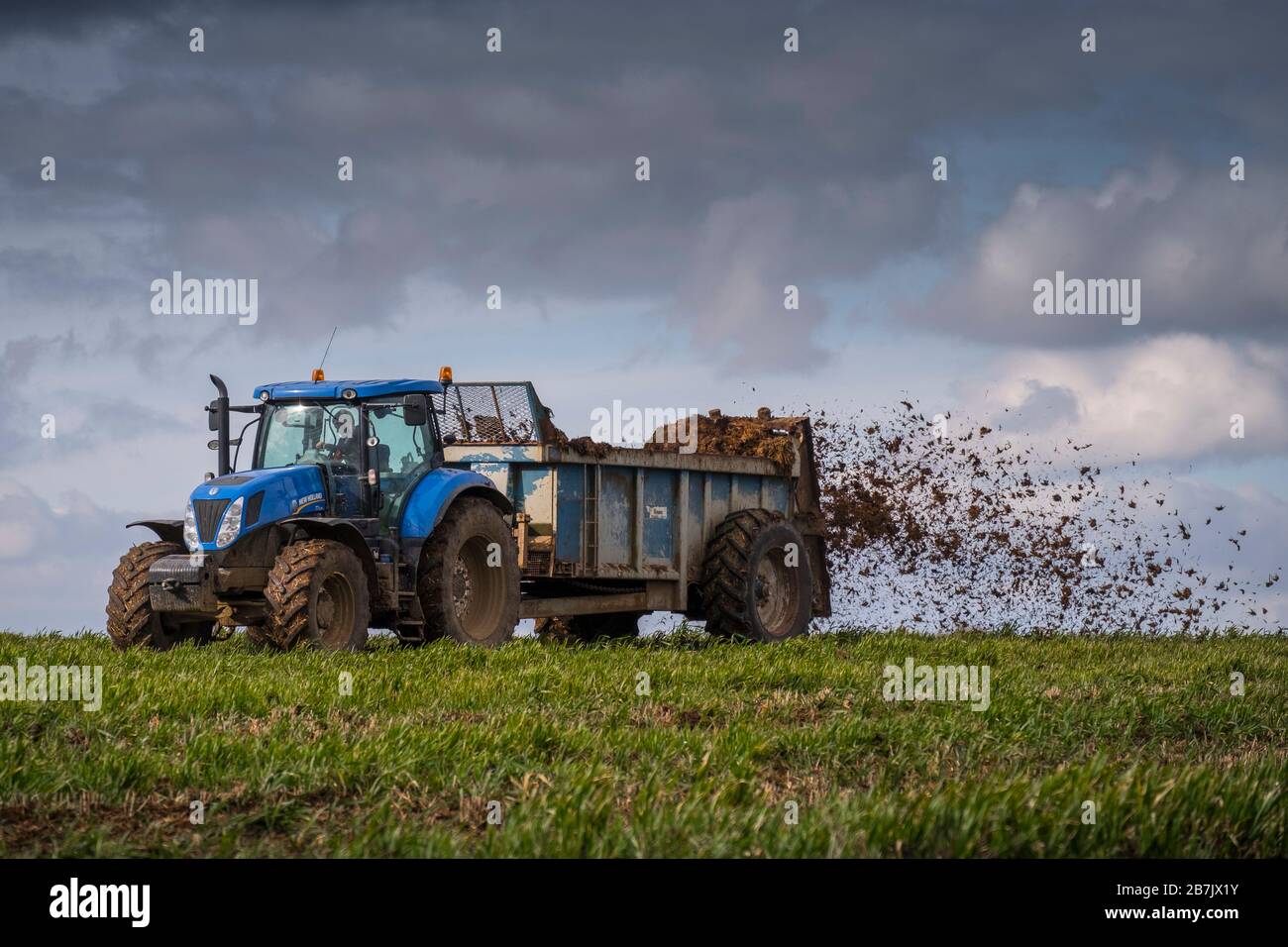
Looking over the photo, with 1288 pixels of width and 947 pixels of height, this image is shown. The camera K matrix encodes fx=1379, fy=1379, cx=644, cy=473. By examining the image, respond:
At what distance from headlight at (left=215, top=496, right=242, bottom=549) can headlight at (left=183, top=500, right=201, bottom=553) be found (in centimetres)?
27

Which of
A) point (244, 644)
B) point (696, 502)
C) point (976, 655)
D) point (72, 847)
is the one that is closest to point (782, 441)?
point (696, 502)

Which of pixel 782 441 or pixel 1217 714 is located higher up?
pixel 782 441

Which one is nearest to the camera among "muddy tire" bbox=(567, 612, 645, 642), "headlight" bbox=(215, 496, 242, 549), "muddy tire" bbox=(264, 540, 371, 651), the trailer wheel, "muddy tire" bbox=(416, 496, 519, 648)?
"muddy tire" bbox=(264, 540, 371, 651)

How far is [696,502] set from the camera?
55.3ft

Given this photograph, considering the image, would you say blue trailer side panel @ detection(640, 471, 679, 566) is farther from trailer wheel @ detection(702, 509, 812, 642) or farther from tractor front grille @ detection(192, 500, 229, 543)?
tractor front grille @ detection(192, 500, 229, 543)

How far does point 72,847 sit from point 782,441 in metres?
13.1

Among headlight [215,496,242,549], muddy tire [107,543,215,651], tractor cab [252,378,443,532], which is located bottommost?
muddy tire [107,543,215,651]

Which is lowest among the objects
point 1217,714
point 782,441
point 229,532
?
point 1217,714

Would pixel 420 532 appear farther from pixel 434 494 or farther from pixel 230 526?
pixel 230 526

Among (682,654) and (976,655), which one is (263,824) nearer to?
(682,654)

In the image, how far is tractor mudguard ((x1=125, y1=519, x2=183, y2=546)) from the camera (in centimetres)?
1363

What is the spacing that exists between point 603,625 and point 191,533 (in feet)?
20.6

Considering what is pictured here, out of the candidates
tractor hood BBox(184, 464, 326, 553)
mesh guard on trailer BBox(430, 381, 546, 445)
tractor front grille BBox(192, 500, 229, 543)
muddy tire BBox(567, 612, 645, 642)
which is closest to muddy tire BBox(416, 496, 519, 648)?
mesh guard on trailer BBox(430, 381, 546, 445)

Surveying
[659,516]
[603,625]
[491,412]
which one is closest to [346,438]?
[491,412]
